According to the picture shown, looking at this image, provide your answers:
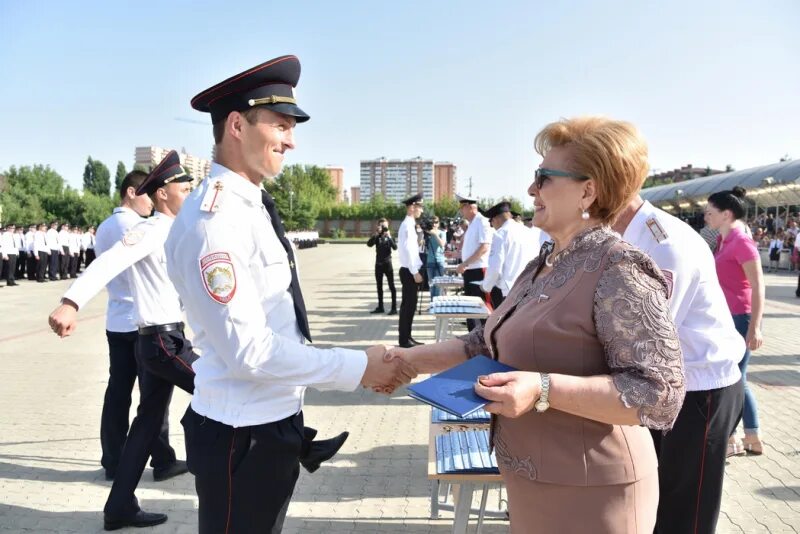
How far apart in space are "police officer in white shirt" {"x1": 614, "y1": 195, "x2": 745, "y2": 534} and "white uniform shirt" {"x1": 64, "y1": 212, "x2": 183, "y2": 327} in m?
2.67

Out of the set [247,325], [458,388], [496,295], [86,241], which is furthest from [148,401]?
[86,241]

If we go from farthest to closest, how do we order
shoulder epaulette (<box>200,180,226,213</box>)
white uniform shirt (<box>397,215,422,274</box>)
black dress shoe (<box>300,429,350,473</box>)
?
white uniform shirt (<box>397,215,422,274</box>) → black dress shoe (<box>300,429,350,473</box>) → shoulder epaulette (<box>200,180,226,213</box>)

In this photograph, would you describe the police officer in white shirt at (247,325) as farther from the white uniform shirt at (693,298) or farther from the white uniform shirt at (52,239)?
the white uniform shirt at (52,239)

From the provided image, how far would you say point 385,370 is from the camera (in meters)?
2.18

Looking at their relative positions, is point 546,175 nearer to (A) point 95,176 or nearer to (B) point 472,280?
(B) point 472,280

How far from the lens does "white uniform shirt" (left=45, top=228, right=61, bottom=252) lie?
22.8 metres

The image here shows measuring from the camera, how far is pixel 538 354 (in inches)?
68.4

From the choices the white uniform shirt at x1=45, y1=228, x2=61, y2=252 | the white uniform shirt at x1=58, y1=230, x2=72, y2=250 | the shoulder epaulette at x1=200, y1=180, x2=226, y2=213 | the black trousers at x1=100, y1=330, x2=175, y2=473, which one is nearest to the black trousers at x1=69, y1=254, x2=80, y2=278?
the white uniform shirt at x1=58, y1=230, x2=72, y2=250

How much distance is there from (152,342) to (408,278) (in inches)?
229

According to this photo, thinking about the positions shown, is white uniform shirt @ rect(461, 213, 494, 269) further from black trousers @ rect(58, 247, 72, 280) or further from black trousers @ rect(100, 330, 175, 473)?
black trousers @ rect(58, 247, 72, 280)

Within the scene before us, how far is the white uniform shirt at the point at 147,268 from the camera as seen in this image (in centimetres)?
347

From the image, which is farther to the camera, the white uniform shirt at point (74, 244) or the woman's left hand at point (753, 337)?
the white uniform shirt at point (74, 244)

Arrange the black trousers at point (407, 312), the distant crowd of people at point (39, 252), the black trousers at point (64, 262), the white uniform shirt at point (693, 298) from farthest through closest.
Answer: the black trousers at point (64, 262) < the distant crowd of people at point (39, 252) < the black trousers at point (407, 312) < the white uniform shirt at point (693, 298)

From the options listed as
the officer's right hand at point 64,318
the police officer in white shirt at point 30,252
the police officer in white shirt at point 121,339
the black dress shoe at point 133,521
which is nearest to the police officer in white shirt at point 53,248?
the police officer in white shirt at point 30,252
